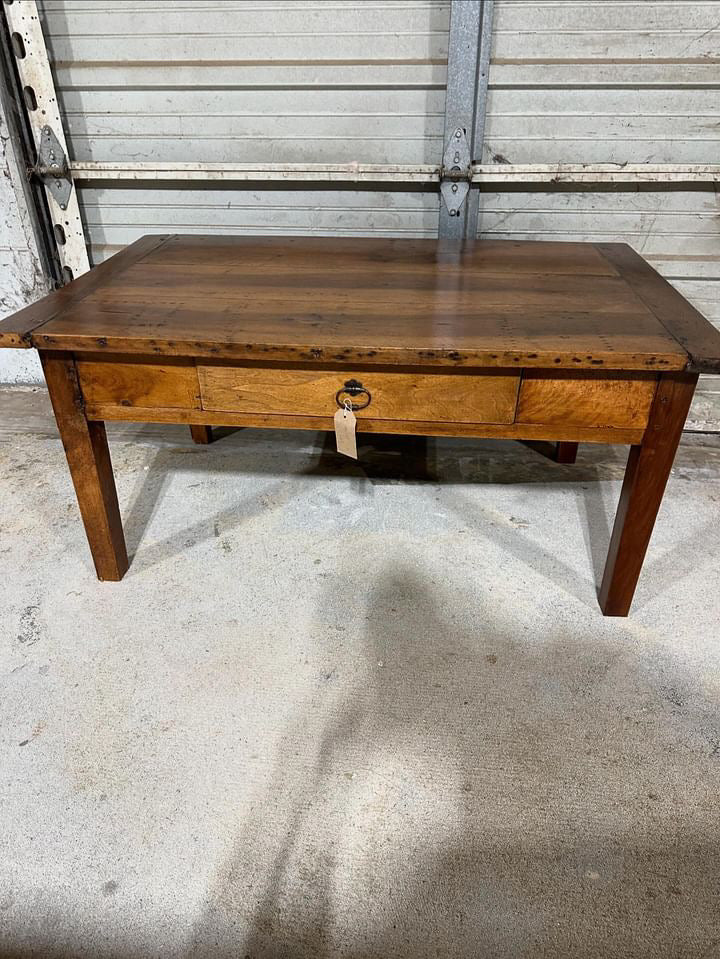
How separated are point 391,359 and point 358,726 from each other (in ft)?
2.57

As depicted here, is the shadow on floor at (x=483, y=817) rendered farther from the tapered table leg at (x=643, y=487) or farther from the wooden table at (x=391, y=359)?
the wooden table at (x=391, y=359)

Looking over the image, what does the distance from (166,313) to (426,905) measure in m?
1.30

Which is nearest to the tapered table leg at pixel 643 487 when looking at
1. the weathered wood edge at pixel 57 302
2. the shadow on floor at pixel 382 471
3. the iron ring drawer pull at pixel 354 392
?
the shadow on floor at pixel 382 471

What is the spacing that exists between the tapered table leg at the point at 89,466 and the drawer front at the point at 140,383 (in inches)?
1.3

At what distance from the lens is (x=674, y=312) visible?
1.50 m

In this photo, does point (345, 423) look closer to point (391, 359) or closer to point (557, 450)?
point (391, 359)

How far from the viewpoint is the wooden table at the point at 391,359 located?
4.43ft

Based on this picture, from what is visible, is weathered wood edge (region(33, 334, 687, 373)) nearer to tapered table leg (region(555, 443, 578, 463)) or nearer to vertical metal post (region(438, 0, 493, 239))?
tapered table leg (region(555, 443, 578, 463))

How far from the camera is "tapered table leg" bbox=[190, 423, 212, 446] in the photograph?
245 cm

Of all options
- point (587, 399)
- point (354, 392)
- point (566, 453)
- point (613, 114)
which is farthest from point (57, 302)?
point (613, 114)

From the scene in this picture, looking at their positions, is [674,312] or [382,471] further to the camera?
[382,471]

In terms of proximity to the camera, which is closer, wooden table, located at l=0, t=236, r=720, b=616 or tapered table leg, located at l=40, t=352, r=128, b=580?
wooden table, located at l=0, t=236, r=720, b=616

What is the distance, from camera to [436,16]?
2.10m

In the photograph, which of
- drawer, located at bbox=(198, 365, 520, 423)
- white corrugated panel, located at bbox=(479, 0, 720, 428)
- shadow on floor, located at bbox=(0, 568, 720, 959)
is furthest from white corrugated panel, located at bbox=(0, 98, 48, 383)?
shadow on floor, located at bbox=(0, 568, 720, 959)
